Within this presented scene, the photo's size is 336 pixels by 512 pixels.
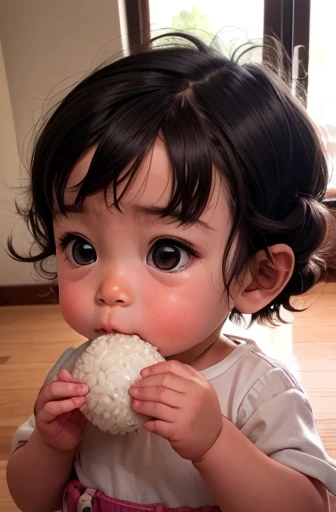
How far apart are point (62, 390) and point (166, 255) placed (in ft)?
0.55

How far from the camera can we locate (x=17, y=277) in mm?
2088

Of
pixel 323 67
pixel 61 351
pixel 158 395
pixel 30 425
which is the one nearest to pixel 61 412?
pixel 158 395

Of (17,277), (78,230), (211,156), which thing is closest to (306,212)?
(211,156)

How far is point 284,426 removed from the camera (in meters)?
0.65

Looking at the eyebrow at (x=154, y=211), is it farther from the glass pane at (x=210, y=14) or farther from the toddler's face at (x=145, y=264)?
the glass pane at (x=210, y=14)

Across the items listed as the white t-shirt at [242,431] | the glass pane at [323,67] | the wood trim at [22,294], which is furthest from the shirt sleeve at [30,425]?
the glass pane at [323,67]

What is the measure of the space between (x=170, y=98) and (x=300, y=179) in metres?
0.21

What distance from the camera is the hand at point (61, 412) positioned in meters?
0.56

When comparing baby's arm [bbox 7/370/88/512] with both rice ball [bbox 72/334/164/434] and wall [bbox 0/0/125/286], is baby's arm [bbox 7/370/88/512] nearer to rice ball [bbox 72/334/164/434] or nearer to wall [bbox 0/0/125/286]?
rice ball [bbox 72/334/164/434]

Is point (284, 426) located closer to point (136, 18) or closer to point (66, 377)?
point (66, 377)

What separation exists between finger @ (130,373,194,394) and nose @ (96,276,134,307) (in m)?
0.08

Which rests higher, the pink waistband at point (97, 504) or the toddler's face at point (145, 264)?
the toddler's face at point (145, 264)

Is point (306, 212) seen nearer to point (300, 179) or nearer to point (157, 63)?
point (300, 179)

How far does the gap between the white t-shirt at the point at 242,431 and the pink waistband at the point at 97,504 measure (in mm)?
12
